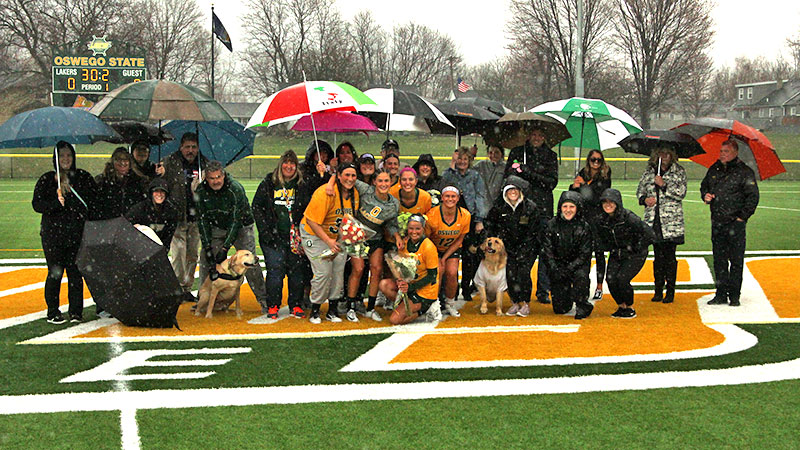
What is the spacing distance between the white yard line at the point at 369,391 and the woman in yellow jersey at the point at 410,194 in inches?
104

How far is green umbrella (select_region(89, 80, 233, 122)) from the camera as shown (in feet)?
23.9

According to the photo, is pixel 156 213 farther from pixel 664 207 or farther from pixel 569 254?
pixel 664 207

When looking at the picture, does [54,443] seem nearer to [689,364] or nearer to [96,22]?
[689,364]

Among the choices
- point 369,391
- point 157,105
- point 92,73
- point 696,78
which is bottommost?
point 369,391

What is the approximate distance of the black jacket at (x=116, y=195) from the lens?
743 cm

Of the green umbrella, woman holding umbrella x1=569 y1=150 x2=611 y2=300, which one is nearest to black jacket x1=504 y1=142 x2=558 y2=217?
woman holding umbrella x1=569 y1=150 x2=611 y2=300

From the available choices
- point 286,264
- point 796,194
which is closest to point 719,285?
point 286,264

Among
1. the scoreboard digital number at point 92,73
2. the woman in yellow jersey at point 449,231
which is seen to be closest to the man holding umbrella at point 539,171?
the woman in yellow jersey at point 449,231

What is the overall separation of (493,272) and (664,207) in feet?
6.96

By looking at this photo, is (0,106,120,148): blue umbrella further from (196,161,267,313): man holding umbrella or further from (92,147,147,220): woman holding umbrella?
(196,161,267,313): man holding umbrella

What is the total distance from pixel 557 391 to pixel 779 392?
1.48 meters

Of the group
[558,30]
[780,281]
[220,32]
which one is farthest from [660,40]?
[780,281]

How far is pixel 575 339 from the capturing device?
6.86m

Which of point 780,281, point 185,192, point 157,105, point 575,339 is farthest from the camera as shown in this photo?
point 780,281
